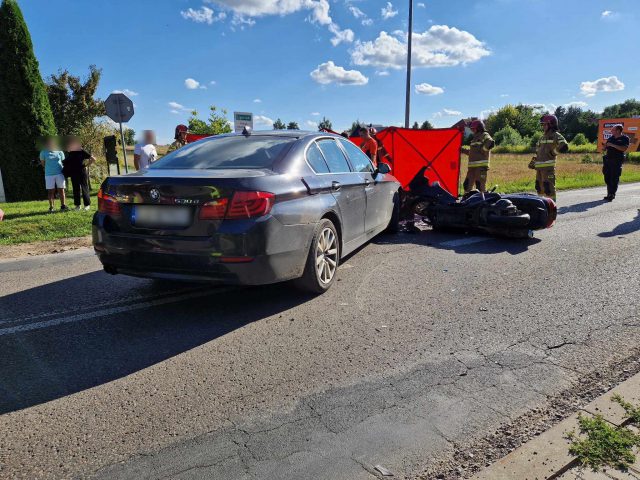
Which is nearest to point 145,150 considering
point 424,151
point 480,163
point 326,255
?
point 424,151

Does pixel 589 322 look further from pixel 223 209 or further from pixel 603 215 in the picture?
pixel 603 215

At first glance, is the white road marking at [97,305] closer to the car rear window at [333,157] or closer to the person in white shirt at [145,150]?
the car rear window at [333,157]

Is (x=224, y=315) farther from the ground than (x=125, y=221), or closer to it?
closer to it

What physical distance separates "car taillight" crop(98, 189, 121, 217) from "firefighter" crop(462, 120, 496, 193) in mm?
8117

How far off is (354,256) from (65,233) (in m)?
5.29

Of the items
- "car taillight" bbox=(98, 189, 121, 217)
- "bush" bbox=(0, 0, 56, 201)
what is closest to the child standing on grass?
"bush" bbox=(0, 0, 56, 201)

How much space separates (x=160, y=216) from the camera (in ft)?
12.6

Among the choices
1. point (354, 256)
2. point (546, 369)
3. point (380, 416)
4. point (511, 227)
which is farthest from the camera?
point (511, 227)

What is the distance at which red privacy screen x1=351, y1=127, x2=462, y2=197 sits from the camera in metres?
10.4

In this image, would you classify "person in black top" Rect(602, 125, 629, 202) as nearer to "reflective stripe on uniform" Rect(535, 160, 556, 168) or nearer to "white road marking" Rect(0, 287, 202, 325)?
"reflective stripe on uniform" Rect(535, 160, 556, 168)

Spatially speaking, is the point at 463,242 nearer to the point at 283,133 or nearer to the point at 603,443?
the point at 283,133

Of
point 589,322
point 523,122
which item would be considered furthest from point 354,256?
point 523,122

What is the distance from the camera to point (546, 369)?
3205mm

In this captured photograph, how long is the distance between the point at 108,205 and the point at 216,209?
111cm
